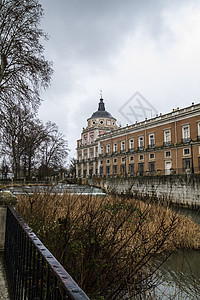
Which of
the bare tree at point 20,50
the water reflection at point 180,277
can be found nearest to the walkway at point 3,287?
the water reflection at point 180,277

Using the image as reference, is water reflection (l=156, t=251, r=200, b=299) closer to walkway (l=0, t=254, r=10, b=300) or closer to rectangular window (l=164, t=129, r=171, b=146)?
walkway (l=0, t=254, r=10, b=300)

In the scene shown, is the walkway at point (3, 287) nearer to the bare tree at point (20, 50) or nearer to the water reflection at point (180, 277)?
the water reflection at point (180, 277)

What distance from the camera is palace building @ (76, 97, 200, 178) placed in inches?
1236

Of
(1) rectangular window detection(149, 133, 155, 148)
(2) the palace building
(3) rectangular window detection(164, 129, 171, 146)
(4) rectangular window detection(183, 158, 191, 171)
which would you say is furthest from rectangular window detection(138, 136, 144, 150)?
(4) rectangular window detection(183, 158, 191, 171)

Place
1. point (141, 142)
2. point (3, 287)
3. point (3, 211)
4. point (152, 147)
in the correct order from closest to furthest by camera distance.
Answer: point (3, 287) < point (3, 211) < point (152, 147) < point (141, 142)

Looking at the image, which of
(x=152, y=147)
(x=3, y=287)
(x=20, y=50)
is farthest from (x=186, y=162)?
(x=3, y=287)

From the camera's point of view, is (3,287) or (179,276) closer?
(3,287)

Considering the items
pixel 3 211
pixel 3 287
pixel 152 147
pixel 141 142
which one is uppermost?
pixel 141 142

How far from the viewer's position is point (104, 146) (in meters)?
51.6

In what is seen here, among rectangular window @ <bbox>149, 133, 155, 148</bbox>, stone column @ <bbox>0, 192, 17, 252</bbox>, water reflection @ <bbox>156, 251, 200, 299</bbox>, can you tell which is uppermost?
rectangular window @ <bbox>149, 133, 155, 148</bbox>

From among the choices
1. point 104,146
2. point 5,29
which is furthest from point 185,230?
point 104,146

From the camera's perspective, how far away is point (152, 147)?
38031 millimetres

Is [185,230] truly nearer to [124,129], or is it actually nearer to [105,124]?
[124,129]

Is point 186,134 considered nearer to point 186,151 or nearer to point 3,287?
point 186,151
